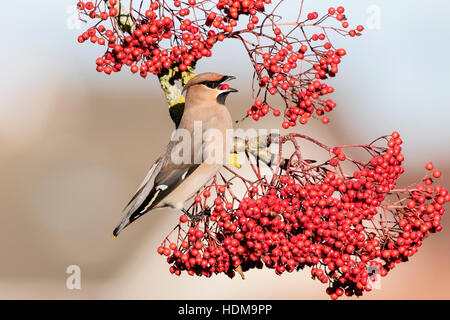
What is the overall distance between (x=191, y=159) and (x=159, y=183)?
0.27 meters

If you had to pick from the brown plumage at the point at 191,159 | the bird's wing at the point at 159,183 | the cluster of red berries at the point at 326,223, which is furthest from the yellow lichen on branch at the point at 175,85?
the cluster of red berries at the point at 326,223

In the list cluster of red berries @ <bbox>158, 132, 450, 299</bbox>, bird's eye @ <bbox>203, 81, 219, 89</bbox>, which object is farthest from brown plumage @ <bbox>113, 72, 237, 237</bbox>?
cluster of red berries @ <bbox>158, 132, 450, 299</bbox>

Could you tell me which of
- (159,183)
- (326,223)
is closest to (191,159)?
(159,183)

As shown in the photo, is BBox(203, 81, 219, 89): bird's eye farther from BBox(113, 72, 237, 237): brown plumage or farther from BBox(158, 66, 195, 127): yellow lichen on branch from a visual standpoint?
BBox(158, 66, 195, 127): yellow lichen on branch

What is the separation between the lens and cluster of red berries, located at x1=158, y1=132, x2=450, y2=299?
290 cm

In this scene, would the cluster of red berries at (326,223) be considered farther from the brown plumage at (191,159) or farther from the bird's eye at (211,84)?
the bird's eye at (211,84)

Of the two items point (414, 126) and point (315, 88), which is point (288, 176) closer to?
point (315, 88)

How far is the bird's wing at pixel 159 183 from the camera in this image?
12.8ft

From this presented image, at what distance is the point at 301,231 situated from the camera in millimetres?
3014

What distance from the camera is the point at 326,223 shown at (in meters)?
2.88

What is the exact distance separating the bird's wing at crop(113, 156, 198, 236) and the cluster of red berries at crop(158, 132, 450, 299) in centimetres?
77

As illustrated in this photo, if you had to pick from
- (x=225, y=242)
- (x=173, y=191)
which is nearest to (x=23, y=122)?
(x=173, y=191)

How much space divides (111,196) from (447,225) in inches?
196

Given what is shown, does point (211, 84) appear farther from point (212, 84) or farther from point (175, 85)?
point (175, 85)
